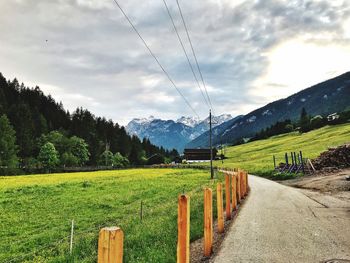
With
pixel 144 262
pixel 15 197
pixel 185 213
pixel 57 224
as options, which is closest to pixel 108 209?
pixel 57 224

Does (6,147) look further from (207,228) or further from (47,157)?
(207,228)

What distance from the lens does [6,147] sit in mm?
94562

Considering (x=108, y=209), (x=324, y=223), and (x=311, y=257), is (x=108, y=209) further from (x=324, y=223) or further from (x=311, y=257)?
(x=311, y=257)

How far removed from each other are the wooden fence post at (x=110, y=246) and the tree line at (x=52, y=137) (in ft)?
323

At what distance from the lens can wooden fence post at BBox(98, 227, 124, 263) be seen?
4074mm

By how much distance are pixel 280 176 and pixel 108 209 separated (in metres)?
30.8

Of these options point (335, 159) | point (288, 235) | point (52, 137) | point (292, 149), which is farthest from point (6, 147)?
point (288, 235)

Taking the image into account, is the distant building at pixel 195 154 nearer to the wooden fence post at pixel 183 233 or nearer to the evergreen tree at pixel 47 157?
the evergreen tree at pixel 47 157

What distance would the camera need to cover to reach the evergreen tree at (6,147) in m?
93.3

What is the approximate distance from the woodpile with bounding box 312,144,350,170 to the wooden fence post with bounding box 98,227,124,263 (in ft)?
143

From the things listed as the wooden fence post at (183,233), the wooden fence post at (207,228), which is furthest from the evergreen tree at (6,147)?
the wooden fence post at (183,233)

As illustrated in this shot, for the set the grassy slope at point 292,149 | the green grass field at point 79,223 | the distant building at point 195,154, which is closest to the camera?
the green grass field at point 79,223

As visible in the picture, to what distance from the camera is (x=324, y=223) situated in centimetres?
1455

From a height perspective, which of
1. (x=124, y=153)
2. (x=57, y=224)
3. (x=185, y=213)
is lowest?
(x=57, y=224)
